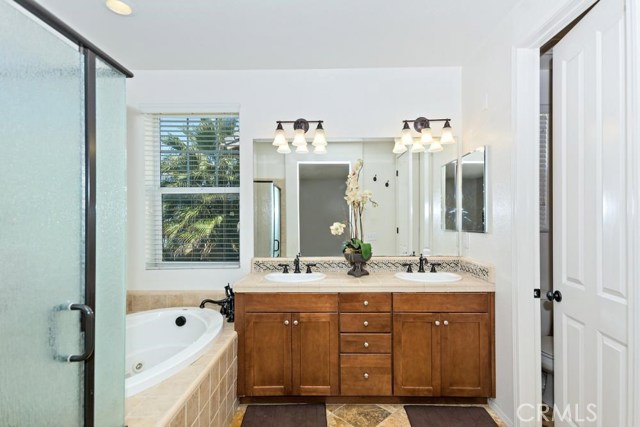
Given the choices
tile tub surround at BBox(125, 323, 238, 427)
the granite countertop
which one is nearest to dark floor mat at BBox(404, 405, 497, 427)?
the granite countertop

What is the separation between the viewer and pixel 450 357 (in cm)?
217

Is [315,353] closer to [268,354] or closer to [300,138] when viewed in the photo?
[268,354]

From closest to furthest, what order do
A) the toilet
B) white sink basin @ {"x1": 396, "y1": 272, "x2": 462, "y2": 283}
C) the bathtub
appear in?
the toilet
the bathtub
white sink basin @ {"x1": 396, "y1": 272, "x2": 462, "y2": 283}

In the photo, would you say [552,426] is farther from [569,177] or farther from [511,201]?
[569,177]

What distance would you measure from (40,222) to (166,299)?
201 centimetres

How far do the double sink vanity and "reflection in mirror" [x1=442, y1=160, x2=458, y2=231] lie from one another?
0.68 metres

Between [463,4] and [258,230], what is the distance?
7.04 feet

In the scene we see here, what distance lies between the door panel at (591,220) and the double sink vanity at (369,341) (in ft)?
1.64

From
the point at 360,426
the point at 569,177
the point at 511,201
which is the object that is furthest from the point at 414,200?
the point at 360,426

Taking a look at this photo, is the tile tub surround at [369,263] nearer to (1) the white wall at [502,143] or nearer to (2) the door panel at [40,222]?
(1) the white wall at [502,143]

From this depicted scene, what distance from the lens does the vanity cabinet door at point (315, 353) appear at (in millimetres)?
2164

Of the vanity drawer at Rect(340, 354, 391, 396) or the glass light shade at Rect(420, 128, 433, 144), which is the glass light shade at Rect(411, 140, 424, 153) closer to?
the glass light shade at Rect(420, 128, 433, 144)

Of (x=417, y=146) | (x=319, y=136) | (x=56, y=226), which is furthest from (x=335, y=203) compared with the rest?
(x=56, y=226)

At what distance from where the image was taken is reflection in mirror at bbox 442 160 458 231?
107 inches
